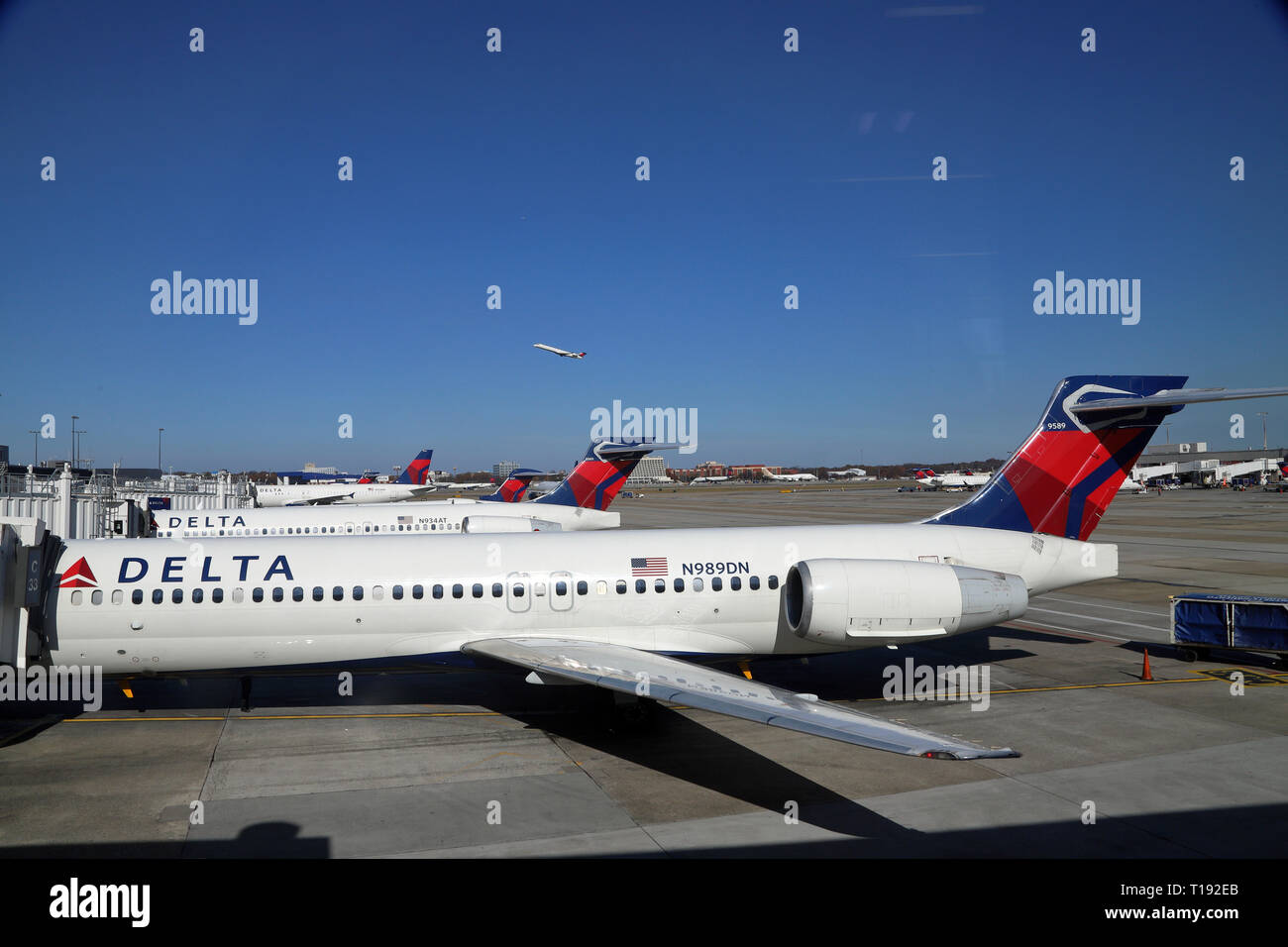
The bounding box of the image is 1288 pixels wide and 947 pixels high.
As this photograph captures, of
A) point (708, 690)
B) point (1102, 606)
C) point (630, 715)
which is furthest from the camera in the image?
point (1102, 606)

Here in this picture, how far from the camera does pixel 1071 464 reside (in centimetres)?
1569

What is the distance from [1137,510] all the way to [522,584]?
67.9m

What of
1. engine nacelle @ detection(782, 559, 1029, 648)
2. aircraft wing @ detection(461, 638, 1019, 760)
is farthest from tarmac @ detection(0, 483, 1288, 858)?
engine nacelle @ detection(782, 559, 1029, 648)

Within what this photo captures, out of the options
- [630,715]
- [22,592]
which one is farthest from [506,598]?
[22,592]

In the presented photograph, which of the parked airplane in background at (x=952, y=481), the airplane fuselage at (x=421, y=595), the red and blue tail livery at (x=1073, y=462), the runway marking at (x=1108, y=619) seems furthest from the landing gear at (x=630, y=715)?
the parked airplane in background at (x=952, y=481)

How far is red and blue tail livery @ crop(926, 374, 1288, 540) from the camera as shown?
15594 millimetres

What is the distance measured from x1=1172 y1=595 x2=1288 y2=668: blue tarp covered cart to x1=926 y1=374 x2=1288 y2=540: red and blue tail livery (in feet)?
13.7

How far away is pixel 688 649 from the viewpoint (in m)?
13.8

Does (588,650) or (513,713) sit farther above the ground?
(588,650)

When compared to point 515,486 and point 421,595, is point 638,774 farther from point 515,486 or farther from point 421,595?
point 515,486

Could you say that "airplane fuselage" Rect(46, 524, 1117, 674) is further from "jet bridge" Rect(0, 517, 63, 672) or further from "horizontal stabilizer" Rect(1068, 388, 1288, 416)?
"horizontal stabilizer" Rect(1068, 388, 1288, 416)

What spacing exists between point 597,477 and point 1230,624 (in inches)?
837

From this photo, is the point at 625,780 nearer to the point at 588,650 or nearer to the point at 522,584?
the point at 588,650
